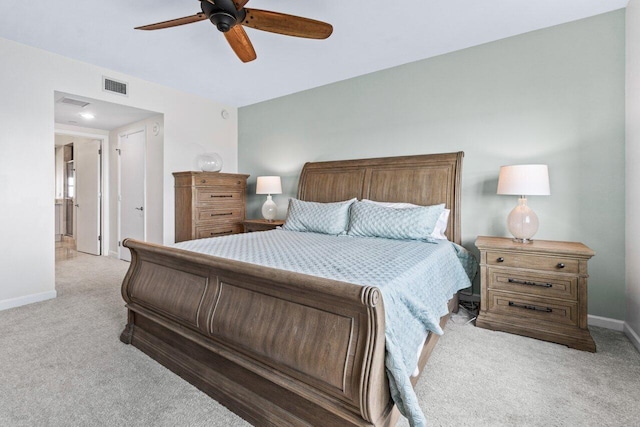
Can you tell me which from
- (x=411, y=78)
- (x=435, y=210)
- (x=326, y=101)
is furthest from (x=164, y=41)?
(x=435, y=210)

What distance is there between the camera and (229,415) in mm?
1548

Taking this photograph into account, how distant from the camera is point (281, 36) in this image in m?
2.96

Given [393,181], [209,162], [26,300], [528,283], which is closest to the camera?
[528,283]

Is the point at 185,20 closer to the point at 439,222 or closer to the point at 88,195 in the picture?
the point at 439,222

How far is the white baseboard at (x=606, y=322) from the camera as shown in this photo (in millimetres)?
2518

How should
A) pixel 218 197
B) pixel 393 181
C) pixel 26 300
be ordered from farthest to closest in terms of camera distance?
pixel 218 197 < pixel 393 181 < pixel 26 300

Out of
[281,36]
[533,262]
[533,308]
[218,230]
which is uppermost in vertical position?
[281,36]

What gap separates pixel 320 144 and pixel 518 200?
2426 millimetres

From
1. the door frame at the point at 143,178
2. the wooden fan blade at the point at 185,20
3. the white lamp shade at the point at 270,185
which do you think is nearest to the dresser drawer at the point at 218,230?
the white lamp shade at the point at 270,185

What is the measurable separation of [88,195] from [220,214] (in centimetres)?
320

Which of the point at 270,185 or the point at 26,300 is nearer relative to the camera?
the point at 26,300

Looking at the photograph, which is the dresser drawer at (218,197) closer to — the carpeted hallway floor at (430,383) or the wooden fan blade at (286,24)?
the carpeted hallway floor at (430,383)

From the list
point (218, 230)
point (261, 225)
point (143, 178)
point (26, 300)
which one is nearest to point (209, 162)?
point (218, 230)

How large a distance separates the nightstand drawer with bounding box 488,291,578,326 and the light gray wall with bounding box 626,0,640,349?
45 centimetres
